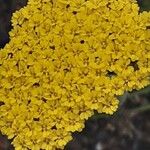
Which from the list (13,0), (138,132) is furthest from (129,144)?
(13,0)

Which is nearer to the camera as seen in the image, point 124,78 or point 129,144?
point 124,78

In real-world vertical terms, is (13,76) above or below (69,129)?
above

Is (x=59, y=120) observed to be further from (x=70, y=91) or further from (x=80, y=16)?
(x=80, y=16)

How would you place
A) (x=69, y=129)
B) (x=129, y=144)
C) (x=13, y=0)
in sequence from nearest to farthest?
(x=69, y=129)
(x=13, y=0)
(x=129, y=144)

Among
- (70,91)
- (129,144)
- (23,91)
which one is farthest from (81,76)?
(129,144)

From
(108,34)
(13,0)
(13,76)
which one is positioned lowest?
(13,76)

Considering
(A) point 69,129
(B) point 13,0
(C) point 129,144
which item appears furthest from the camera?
(C) point 129,144
